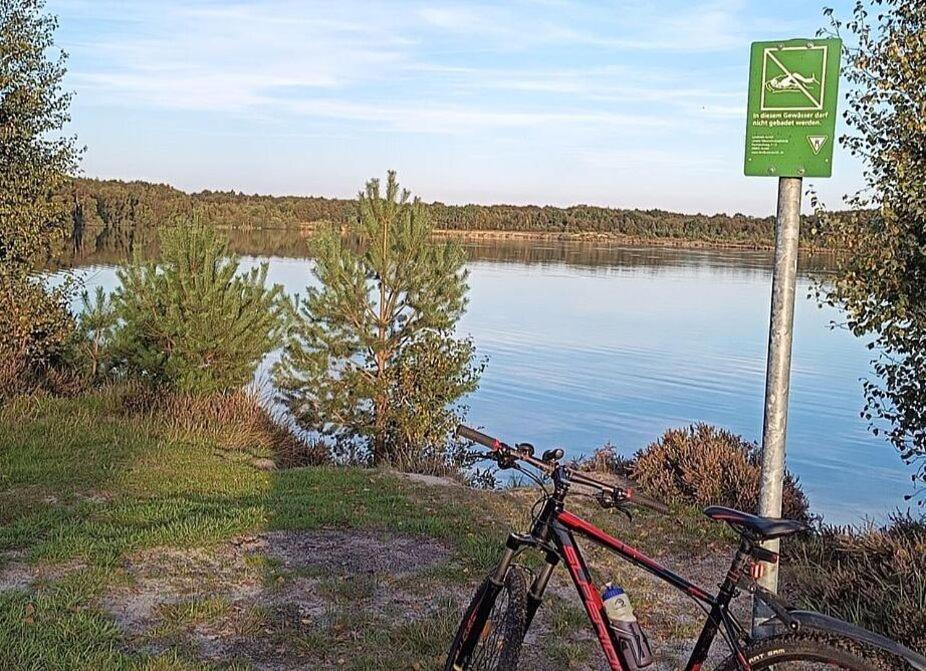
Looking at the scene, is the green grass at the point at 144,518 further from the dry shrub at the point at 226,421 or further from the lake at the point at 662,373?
the lake at the point at 662,373

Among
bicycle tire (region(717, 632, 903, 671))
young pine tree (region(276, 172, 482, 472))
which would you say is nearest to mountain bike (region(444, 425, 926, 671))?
bicycle tire (region(717, 632, 903, 671))

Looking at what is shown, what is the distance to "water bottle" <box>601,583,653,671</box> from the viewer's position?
118 inches

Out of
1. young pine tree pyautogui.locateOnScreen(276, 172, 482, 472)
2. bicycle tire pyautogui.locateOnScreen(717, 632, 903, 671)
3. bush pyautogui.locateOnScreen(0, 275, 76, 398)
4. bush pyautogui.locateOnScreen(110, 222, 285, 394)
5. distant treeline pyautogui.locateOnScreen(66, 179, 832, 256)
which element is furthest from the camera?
distant treeline pyautogui.locateOnScreen(66, 179, 832, 256)

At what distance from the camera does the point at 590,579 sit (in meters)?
3.12

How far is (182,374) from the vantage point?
44.5 ft

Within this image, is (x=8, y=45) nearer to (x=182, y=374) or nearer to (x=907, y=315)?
(x=182, y=374)

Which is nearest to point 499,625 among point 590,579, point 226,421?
point 590,579

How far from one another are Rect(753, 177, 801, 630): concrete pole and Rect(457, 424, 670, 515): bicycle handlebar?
37.6 inches

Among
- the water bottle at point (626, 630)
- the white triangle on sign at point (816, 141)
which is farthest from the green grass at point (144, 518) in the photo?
the white triangle on sign at point (816, 141)

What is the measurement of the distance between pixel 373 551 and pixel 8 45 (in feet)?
31.0

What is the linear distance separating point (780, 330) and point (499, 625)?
162 cm

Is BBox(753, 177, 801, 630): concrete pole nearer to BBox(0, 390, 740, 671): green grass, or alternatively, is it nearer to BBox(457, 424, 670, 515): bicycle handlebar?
BBox(457, 424, 670, 515): bicycle handlebar

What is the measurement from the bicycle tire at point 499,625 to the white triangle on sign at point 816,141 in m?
2.02

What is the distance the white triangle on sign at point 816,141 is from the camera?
369cm
